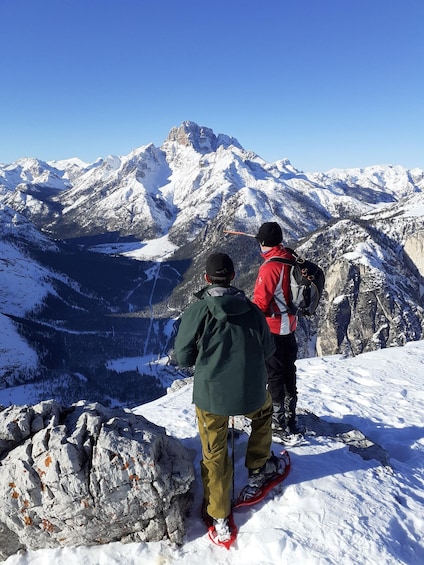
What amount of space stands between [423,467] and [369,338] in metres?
165

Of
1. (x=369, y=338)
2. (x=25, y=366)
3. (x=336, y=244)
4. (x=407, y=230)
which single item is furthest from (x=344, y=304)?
(x=25, y=366)

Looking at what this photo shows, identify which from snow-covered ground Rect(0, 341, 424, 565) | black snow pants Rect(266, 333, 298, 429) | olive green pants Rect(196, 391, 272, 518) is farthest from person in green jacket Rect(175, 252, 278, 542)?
black snow pants Rect(266, 333, 298, 429)

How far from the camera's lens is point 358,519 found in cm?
664

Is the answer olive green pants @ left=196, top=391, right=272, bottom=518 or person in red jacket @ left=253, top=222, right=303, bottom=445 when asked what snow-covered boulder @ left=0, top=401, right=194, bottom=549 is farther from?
person in red jacket @ left=253, top=222, right=303, bottom=445

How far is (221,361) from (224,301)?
101 centimetres

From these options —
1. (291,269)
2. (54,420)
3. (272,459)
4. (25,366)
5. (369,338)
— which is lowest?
(25,366)

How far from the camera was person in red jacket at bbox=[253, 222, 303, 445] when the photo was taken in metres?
8.43

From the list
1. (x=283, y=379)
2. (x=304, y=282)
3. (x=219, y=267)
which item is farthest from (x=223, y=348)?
(x=283, y=379)

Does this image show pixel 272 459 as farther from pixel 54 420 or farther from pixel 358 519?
pixel 54 420

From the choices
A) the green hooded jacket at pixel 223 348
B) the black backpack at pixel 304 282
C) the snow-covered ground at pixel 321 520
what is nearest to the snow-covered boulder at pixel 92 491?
the snow-covered ground at pixel 321 520

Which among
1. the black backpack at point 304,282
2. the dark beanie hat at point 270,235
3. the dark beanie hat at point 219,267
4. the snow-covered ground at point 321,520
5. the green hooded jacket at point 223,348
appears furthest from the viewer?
the dark beanie hat at point 270,235

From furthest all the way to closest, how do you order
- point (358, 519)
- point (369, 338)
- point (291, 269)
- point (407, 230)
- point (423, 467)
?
1. point (407, 230)
2. point (369, 338)
3. point (423, 467)
4. point (291, 269)
5. point (358, 519)

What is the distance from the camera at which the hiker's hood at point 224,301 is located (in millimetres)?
6181

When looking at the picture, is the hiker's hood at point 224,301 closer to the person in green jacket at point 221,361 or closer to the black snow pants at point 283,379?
the person in green jacket at point 221,361
